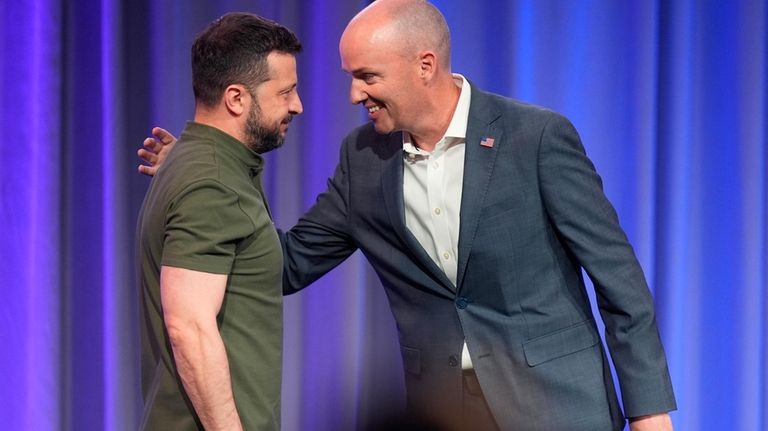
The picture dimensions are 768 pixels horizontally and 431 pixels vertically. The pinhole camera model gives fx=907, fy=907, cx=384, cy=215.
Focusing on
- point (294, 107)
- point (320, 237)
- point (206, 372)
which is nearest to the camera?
point (206, 372)

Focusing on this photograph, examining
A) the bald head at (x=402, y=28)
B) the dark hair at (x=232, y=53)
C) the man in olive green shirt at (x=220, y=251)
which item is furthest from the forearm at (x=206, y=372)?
the bald head at (x=402, y=28)

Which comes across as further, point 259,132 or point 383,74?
point 383,74

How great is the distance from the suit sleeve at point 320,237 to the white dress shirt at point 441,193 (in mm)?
191

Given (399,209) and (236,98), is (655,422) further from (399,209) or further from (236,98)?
(236,98)

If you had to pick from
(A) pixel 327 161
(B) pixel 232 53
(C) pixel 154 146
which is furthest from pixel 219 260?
(A) pixel 327 161

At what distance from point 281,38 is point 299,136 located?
2.93 ft

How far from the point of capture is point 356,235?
194 centimetres

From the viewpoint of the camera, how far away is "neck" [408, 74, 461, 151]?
184cm

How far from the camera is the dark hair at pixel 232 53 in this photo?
65.0 inches

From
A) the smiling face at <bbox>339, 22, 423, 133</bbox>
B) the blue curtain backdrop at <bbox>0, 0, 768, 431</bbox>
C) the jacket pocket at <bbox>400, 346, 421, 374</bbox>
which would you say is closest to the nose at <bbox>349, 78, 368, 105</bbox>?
the smiling face at <bbox>339, 22, 423, 133</bbox>

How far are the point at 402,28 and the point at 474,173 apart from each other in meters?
0.33

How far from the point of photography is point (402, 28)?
1803mm

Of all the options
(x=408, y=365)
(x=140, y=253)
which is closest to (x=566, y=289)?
(x=408, y=365)

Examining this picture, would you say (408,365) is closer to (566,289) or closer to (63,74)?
(566,289)
